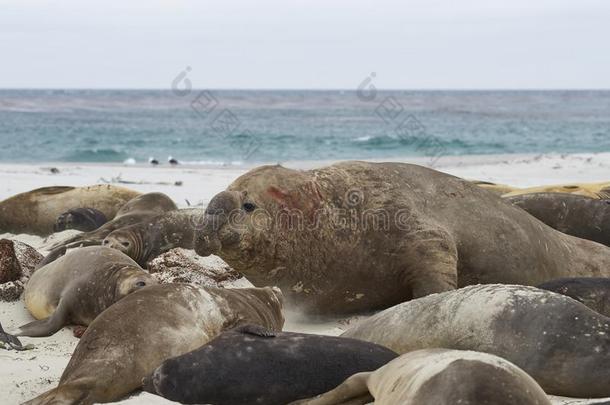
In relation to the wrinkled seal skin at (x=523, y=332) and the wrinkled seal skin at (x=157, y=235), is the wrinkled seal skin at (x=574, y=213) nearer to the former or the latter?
the wrinkled seal skin at (x=157, y=235)

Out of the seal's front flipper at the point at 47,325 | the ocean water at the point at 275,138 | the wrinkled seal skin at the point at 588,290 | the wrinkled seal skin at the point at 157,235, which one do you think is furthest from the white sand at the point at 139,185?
the ocean water at the point at 275,138

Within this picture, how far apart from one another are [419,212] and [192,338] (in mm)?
2272

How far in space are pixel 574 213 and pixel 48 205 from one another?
5.88 metres

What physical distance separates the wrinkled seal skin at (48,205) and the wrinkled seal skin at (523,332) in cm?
662

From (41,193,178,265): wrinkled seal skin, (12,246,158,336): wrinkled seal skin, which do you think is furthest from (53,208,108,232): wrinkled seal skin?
(12,246,158,336): wrinkled seal skin

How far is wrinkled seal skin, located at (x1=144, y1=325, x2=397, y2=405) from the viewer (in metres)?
4.23

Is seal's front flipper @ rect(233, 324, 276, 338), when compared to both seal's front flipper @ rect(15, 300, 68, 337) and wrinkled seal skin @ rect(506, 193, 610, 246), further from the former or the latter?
wrinkled seal skin @ rect(506, 193, 610, 246)

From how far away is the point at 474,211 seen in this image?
22.8 feet

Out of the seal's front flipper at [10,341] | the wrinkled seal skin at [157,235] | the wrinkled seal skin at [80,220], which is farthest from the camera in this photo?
the wrinkled seal skin at [80,220]

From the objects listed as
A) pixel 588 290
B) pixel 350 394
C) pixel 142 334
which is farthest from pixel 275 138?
pixel 350 394

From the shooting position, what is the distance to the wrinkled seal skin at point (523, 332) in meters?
4.39

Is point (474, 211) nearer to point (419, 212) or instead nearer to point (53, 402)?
point (419, 212)

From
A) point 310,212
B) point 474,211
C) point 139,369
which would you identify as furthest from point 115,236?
point 139,369

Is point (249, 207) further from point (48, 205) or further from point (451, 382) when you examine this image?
point (48, 205)
